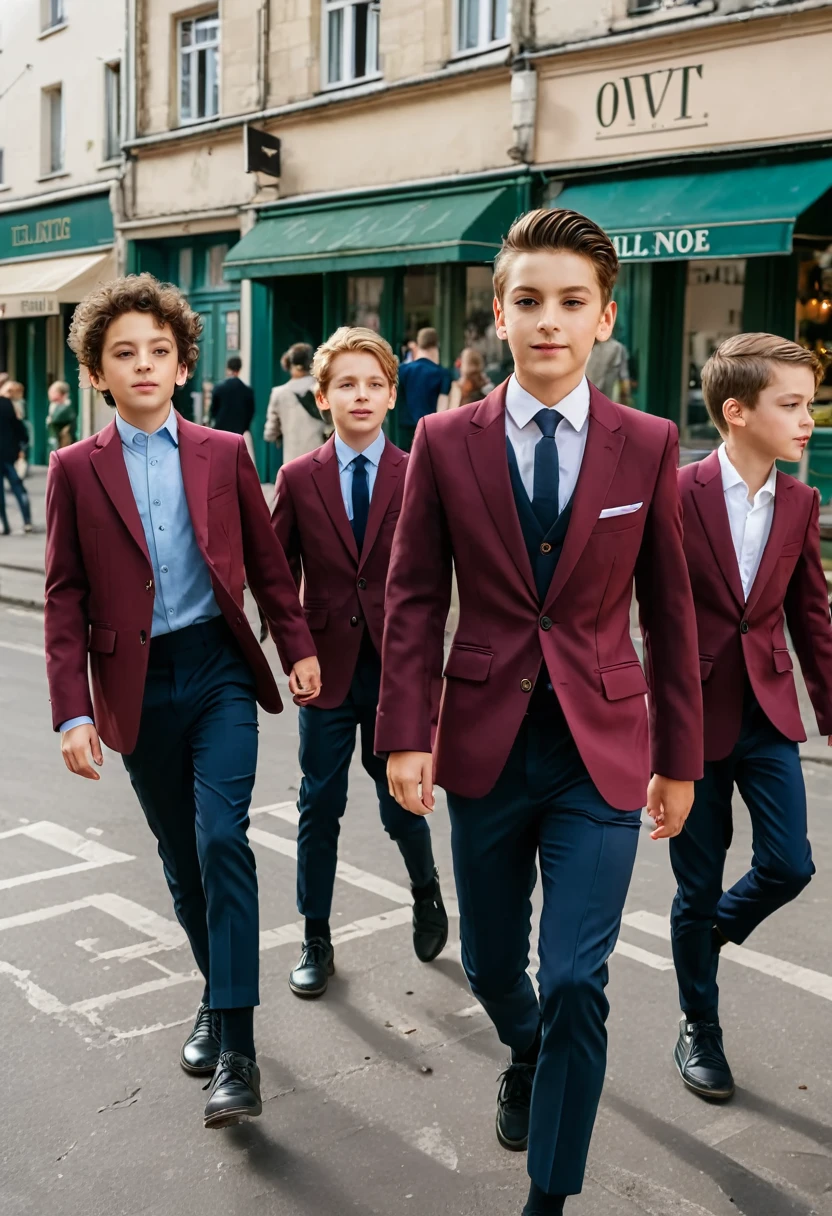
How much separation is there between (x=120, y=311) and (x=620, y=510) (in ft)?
5.00

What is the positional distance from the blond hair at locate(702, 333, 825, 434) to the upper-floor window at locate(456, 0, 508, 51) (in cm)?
1406

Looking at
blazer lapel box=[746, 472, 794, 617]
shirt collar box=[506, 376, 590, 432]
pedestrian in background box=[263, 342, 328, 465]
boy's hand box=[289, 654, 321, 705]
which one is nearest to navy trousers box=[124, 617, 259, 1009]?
boy's hand box=[289, 654, 321, 705]

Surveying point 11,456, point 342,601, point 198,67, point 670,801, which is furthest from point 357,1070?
point 198,67

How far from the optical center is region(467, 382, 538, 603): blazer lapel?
2988 millimetres

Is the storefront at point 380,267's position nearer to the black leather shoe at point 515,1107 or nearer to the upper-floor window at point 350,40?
the upper-floor window at point 350,40

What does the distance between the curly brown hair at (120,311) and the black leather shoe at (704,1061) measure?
2.26 metres

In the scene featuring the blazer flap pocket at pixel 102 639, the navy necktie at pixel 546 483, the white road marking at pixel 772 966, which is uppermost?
the navy necktie at pixel 546 483

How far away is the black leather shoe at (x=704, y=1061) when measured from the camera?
3.72 metres

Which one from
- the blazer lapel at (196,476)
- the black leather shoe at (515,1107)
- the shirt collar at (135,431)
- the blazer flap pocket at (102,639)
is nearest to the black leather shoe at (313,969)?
the black leather shoe at (515,1107)

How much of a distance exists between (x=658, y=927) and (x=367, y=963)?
104 centimetres

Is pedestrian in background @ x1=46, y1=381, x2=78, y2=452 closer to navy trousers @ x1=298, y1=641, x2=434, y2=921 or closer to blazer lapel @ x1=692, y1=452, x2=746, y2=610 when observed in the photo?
navy trousers @ x1=298, y1=641, x2=434, y2=921

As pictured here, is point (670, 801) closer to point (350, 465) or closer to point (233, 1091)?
point (233, 1091)

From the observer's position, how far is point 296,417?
1279 centimetres

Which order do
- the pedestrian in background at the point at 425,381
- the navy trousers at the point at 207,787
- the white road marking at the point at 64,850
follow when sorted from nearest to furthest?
the navy trousers at the point at 207,787 → the white road marking at the point at 64,850 → the pedestrian in background at the point at 425,381
